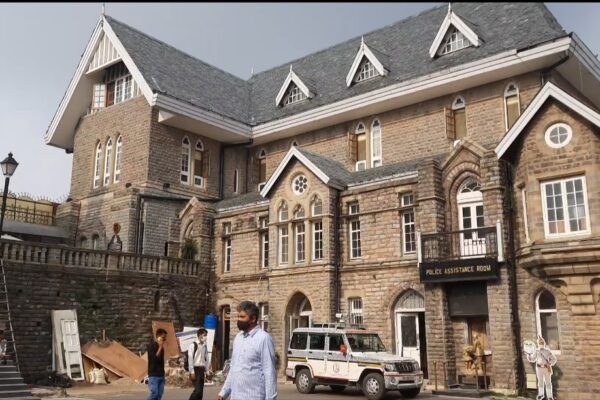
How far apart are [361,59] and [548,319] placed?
49.6ft

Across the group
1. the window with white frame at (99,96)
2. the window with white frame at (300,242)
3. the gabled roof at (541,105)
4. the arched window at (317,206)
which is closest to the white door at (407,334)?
the window with white frame at (300,242)

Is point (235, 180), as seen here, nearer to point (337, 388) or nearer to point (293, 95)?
point (293, 95)

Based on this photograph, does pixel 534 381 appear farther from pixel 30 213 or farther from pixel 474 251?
pixel 30 213

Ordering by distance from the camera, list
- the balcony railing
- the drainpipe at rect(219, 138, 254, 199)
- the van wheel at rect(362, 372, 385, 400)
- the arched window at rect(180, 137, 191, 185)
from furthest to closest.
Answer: the drainpipe at rect(219, 138, 254, 199) → the arched window at rect(180, 137, 191, 185) → the balcony railing → the van wheel at rect(362, 372, 385, 400)

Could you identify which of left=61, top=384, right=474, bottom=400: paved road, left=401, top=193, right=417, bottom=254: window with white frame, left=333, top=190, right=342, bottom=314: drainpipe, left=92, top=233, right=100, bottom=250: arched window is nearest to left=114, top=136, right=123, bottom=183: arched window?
left=92, top=233, right=100, bottom=250: arched window

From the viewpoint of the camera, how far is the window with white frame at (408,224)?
71.6 feet

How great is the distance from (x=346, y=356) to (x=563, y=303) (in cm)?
628

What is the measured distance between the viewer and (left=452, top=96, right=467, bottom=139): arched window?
25156 mm

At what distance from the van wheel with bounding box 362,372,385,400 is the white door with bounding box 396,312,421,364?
5245 millimetres

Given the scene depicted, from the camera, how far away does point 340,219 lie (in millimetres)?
23688

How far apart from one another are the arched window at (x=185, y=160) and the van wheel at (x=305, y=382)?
1439 cm

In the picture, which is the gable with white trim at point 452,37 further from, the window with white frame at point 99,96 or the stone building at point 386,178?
the window with white frame at point 99,96

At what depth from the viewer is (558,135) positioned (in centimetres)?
1791

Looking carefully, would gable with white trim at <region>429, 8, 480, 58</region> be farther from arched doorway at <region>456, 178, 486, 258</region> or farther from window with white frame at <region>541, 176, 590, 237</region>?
window with white frame at <region>541, 176, 590, 237</region>
